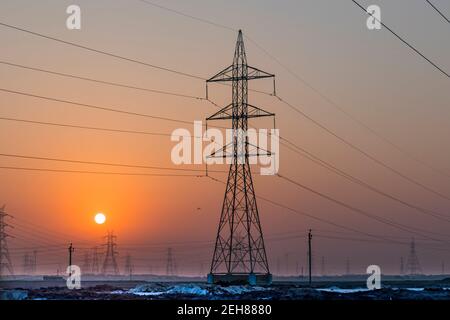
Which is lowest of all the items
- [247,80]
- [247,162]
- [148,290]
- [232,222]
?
[148,290]

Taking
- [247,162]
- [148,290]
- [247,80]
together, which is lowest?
[148,290]

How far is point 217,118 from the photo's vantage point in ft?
290
